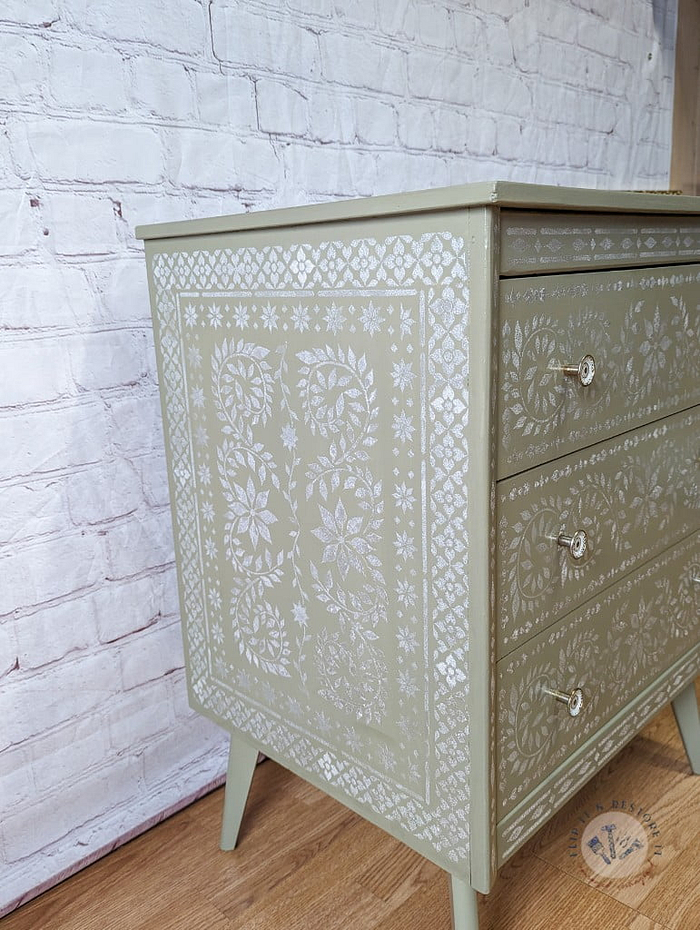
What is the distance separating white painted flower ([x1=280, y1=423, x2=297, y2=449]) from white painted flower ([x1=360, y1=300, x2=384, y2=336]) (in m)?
0.16

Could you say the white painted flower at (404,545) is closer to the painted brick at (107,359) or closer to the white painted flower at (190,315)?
the white painted flower at (190,315)

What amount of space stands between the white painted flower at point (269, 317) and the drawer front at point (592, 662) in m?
0.41

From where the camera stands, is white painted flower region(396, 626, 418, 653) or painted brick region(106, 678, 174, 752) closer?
white painted flower region(396, 626, 418, 653)

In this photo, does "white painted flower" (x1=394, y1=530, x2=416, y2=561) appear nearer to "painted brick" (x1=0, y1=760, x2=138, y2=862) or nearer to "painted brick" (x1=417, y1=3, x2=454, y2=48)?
"painted brick" (x1=0, y1=760, x2=138, y2=862)

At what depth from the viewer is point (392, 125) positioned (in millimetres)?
1344

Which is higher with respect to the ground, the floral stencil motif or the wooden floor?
the floral stencil motif

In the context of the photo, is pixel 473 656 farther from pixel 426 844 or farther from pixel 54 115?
pixel 54 115

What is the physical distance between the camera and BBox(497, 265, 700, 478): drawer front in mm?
705

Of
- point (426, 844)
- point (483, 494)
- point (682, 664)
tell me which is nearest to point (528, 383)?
point (483, 494)

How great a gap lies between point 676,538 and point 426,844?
494mm

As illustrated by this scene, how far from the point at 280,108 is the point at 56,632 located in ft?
2.64

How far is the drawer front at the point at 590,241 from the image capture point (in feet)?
2.21

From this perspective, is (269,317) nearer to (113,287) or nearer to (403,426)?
(403,426)

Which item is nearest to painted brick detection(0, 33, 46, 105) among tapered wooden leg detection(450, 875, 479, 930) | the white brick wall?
the white brick wall
